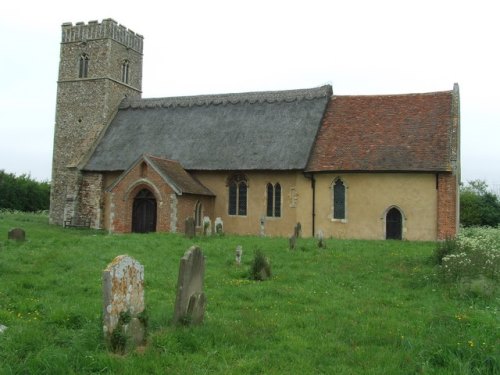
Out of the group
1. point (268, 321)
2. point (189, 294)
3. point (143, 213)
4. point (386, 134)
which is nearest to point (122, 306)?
point (189, 294)

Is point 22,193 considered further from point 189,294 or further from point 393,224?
point 189,294

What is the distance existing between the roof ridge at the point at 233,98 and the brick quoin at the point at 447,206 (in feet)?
27.2

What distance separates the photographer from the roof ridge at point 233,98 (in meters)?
26.5

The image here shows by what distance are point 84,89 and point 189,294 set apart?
26622 mm

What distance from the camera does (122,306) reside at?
610cm

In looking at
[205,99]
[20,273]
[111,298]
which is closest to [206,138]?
[205,99]

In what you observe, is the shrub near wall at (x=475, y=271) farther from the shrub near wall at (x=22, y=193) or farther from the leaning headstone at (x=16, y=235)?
the shrub near wall at (x=22, y=193)

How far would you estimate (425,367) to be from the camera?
5469 millimetres

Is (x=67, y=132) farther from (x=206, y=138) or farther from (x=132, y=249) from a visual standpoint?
(x=132, y=249)

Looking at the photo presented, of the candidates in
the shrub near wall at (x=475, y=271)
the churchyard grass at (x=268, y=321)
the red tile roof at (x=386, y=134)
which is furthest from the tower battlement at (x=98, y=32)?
the shrub near wall at (x=475, y=271)

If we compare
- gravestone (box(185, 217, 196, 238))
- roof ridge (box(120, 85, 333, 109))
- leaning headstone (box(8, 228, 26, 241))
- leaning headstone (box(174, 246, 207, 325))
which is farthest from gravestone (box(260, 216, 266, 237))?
leaning headstone (box(174, 246, 207, 325))

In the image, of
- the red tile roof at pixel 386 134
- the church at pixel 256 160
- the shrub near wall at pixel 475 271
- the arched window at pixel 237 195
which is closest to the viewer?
the shrub near wall at pixel 475 271

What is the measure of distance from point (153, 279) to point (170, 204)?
12.4 m

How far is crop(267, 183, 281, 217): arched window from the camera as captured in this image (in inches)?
948
